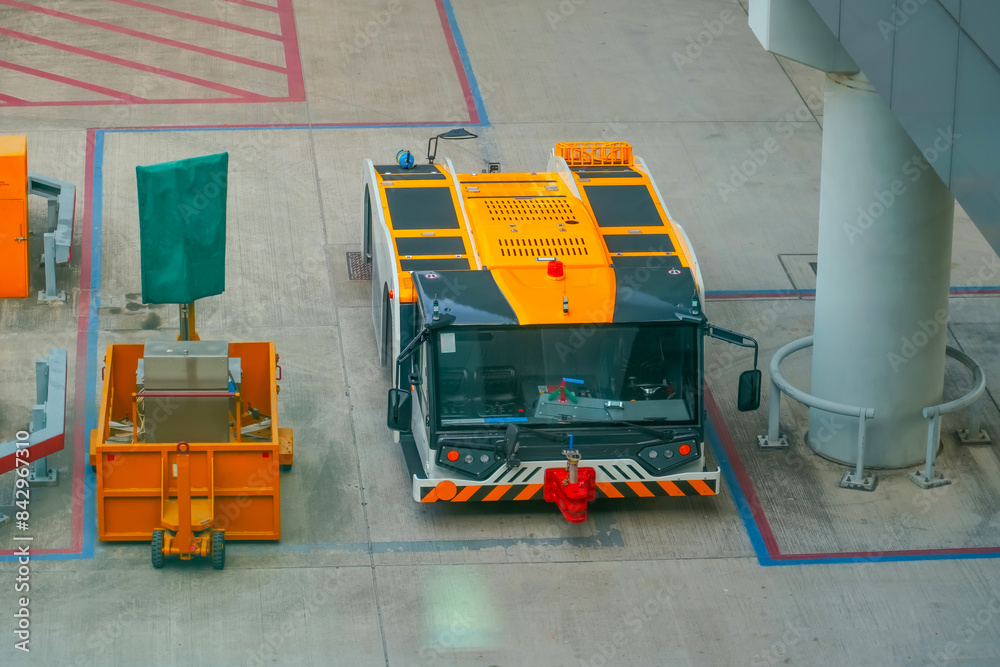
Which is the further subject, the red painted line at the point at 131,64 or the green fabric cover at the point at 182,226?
the red painted line at the point at 131,64

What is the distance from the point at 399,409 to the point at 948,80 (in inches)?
212

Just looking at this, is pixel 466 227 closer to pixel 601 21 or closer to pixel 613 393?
pixel 613 393

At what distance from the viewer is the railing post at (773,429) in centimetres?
1508

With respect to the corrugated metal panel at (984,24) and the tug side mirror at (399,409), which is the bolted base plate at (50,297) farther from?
the corrugated metal panel at (984,24)

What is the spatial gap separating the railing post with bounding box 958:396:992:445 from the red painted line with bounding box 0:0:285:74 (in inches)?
479

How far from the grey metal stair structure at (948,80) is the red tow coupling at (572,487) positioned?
3954 mm

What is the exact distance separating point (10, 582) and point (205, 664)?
194 cm

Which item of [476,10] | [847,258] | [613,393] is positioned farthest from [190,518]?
[476,10]

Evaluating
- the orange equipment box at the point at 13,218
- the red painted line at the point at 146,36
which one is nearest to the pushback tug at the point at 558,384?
the orange equipment box at the point at 13,218

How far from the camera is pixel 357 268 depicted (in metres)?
18.1

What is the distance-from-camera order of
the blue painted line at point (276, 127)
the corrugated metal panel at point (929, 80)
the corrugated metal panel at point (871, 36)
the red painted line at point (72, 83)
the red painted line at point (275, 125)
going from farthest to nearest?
the red painted line at point (72, 83) → the red painted line at point (275, 125) → the blue painted line at point (276, 127) → the corrugated metal panel at point (871, 36) → the corrugated metal panel at point (929, 80)

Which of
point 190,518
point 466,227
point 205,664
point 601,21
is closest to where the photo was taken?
point 205,664

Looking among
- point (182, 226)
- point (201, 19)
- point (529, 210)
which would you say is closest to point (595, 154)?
point (529, 210)

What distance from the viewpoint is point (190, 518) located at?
12953mm
